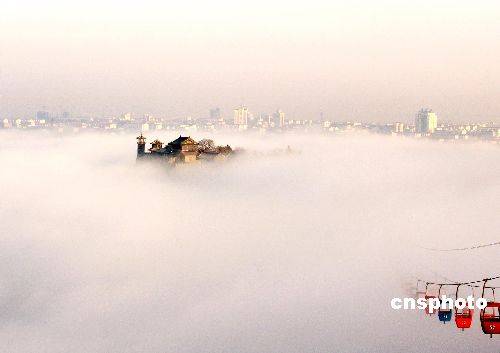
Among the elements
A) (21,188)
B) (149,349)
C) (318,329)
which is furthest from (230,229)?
(21,188)

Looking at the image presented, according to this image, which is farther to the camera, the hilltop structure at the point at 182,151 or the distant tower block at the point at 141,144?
the distant tower block at the point at 141,144

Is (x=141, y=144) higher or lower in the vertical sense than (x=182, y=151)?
higher

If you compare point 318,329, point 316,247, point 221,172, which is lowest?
point 318,329

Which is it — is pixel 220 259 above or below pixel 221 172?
below

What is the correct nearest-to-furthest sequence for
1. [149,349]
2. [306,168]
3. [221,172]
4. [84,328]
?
[149,349] → [84,328] → [221,172] → [306,168]

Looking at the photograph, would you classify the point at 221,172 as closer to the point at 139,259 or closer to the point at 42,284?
the point at 139,259

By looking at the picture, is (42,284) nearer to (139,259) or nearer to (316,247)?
(139,259)

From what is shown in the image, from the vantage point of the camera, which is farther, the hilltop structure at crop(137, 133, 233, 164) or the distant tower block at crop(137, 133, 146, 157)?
the distant tower block at crop(137, 133, 146, 157)

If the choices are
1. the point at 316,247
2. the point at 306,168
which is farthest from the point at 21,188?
the point at 316,247

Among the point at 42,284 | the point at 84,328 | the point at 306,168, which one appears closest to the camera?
the point at 84,328

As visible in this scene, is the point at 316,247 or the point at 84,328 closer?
the point at 84,328

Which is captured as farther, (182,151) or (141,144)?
(141,144)
